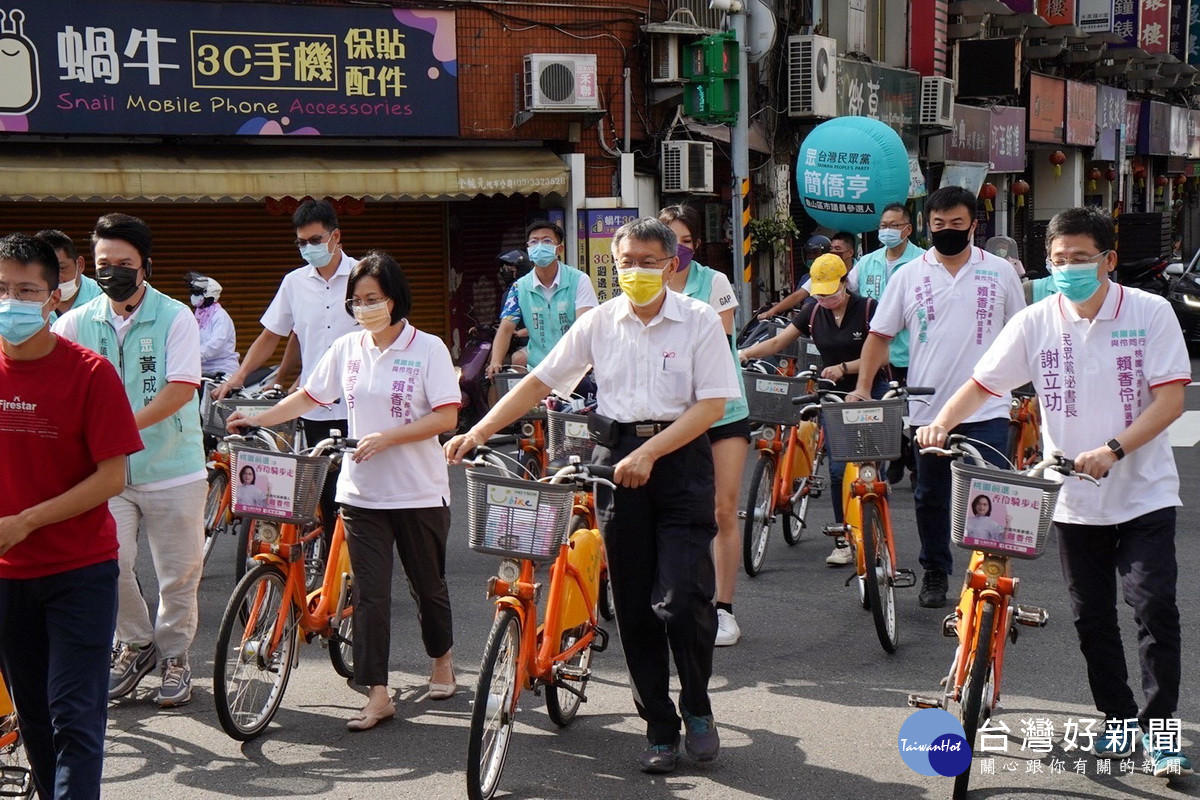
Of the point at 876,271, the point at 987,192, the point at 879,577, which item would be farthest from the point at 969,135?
the point at 879,577

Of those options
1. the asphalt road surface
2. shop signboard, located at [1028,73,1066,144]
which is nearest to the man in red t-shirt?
the asphalt road surface

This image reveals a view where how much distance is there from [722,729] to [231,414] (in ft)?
9.07

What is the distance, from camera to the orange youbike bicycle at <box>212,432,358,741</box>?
18.0 ft

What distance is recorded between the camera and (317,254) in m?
7.24

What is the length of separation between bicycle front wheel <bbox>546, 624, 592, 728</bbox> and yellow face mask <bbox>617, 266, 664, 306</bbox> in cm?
128

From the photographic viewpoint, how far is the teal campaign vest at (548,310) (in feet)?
31.1

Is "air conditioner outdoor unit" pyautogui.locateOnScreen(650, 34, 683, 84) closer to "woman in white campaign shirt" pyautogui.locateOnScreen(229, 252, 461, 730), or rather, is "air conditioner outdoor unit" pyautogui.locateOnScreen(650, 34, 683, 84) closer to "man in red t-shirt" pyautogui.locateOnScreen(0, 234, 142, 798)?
"woman in white campaign shirt" pyautogui.locateOnScreen(229, 252, 461, 730)

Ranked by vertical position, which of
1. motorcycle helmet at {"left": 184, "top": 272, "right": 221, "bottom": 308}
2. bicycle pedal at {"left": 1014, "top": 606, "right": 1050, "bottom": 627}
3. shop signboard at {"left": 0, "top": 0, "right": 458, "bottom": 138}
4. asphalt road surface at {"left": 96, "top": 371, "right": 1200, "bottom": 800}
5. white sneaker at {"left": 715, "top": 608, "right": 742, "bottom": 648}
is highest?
shop signboard at {"left": 0, "top": 0, "right": 458, "bottom": 138}

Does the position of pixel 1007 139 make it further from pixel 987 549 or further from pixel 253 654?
pixel 253 654

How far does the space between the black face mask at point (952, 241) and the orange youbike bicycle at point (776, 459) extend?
110 centimetres

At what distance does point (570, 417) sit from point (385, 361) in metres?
1.34

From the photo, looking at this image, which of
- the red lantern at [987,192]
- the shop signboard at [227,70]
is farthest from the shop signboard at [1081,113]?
the shop signboard at [227,70]

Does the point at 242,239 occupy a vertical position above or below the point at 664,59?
below

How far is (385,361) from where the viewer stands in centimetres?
574
